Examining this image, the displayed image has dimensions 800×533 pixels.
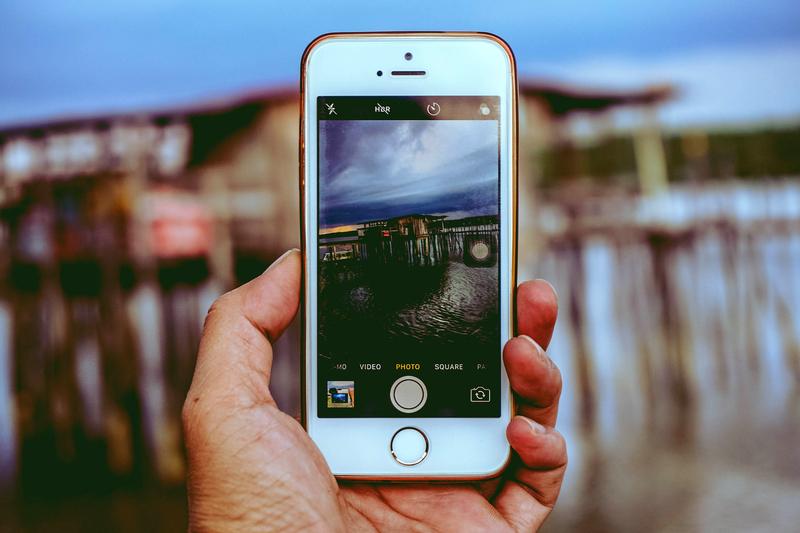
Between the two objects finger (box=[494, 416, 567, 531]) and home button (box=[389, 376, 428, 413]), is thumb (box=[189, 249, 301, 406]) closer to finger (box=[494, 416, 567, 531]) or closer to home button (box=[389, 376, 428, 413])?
home button (box=[389, 376, 428, 413])

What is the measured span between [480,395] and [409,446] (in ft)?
0.24

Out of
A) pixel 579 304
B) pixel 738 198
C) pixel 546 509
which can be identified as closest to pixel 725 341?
pixel 579 304

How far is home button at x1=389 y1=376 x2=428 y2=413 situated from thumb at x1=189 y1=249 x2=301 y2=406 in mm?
108

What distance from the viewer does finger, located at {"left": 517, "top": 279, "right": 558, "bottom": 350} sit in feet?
1.89

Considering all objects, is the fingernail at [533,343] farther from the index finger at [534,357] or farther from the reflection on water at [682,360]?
the reflection on water at [682,360]

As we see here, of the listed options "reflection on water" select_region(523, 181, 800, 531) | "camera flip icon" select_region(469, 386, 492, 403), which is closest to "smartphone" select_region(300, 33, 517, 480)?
"camera flip icon" select_region(469, 386, 492, 403)

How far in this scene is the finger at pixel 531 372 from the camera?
552 millimetres

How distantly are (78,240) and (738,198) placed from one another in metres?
2.45

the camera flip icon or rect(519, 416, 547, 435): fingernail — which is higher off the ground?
the camera flip icon

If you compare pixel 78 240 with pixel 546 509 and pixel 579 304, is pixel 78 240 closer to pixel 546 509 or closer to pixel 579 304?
pixel 579 304

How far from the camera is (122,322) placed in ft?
7.18

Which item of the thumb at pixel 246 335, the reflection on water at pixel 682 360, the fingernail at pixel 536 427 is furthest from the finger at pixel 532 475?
the reflection on water at pixel 682 360

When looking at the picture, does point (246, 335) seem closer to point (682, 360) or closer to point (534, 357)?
point (534, 357)

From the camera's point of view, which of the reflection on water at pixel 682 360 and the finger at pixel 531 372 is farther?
the reflection on water at pixel 682 360
